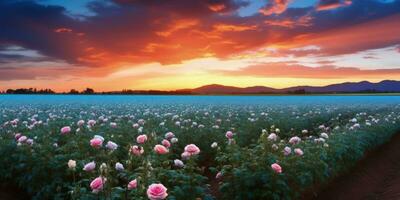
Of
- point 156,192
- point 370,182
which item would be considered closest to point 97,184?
point 156,192

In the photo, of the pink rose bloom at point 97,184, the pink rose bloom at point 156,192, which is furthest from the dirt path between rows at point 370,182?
the pink rose bloom at point 156,192

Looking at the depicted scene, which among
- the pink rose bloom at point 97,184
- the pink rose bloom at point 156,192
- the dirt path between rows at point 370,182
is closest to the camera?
the pink rose bloom at point 156,192

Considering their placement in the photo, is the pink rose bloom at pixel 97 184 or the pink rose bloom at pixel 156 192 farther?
the pink rose bloom at pixel 97 184

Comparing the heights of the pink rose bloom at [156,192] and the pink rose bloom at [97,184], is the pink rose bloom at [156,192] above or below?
above

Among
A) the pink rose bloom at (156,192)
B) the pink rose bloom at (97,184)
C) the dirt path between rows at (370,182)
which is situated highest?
the pink rose bloom at (156,192)

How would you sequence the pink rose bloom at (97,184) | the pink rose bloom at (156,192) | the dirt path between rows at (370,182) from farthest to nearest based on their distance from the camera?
the dirt path between rows at (370,182) → the pink rose bloom at (97,184) → the pink rose bloom at (156,192)

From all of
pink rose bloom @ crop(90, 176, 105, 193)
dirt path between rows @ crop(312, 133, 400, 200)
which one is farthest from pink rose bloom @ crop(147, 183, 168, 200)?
dirt path between rows @ crop(312, 133, 400, 200)

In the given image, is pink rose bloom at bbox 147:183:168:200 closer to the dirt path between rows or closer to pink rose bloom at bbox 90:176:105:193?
pink rose bloom at bbox 90:176:105:193

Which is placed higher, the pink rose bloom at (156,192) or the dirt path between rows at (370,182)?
the pink rose bloom at (156,192)

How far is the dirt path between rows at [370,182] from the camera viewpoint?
1027 centimetres

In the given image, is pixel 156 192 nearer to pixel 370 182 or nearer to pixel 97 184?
pixel 97 184

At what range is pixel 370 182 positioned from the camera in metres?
11.8

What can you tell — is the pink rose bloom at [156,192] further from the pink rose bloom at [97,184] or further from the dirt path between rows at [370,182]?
the dirt path between rows at [370,182]

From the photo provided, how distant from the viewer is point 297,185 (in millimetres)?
8078
